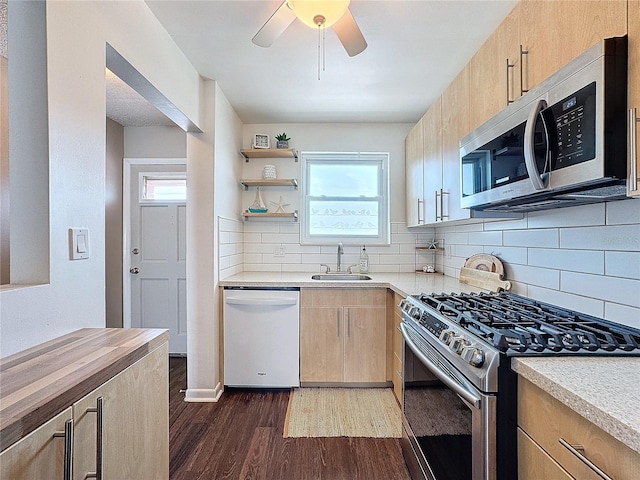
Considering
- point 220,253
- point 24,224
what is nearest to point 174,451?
point 220,253

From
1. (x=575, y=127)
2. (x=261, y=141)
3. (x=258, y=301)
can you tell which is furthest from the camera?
(x=261, y=141)

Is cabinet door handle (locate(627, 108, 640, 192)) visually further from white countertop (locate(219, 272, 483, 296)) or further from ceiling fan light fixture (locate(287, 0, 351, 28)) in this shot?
white countertop (locate(219, 272, 483, 296))

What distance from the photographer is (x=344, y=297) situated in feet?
8.86

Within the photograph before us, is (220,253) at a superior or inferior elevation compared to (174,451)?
superior

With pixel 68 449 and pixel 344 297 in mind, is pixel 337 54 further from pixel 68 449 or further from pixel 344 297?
pixel 68 449

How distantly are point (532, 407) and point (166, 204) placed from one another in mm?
3525

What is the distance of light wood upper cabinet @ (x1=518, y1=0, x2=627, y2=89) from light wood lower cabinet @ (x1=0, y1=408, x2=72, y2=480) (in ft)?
5.65

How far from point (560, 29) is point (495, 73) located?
0.47m

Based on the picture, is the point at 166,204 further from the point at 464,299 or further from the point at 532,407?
the point at 532,407

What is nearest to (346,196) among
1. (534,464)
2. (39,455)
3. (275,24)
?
(275,24)

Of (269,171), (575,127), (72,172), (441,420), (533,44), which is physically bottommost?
(441,420)

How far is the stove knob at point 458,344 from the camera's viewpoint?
1161 mm

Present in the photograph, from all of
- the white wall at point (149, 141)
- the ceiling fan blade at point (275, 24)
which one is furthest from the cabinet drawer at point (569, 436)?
the white wall at point (149, 141)

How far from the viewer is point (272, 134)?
3.42 metres
